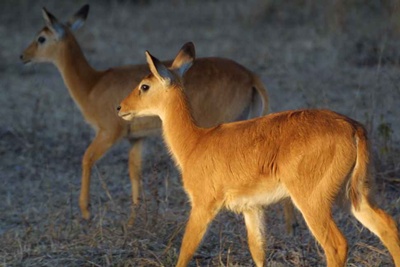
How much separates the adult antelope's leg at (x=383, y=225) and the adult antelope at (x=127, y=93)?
9.36 ft

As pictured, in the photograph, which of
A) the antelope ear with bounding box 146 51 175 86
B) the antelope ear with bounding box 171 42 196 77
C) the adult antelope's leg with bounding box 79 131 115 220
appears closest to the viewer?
the antelope ear with bounding box 146 51 175 86

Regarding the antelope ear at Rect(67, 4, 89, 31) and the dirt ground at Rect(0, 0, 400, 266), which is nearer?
the dirt ground at Rect(0, 0, 400, 266)

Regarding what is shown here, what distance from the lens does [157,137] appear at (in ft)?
36.0

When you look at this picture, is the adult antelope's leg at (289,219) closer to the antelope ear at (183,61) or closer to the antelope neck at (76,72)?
the antelope ear at (183,61)

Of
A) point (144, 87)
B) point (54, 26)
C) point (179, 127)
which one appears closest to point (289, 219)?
point (179, 127)

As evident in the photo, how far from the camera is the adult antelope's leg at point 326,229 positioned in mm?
6121

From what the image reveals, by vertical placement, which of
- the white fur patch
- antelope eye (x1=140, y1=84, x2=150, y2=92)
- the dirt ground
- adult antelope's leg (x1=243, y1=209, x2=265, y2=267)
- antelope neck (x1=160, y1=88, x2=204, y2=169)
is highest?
antelope eye (x1=140, y1=84, x2=150, y2=92)

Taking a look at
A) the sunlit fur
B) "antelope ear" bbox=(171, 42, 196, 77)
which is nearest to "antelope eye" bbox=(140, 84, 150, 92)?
"antelope ear" bbox=(171, 42, 196, 77)

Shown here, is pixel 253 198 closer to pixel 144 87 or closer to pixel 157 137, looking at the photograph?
pixel 144 87

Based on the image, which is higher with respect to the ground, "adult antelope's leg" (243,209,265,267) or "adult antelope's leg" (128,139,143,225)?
"adult antelope's leg" (243,209,265,267)

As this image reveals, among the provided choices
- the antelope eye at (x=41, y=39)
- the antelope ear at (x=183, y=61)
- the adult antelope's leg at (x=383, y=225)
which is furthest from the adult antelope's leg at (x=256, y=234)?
the antelope eye at (x=41, y=39)

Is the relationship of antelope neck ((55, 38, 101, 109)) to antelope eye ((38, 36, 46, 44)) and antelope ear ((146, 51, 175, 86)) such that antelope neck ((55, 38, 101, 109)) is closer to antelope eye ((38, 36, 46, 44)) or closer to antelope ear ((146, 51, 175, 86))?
antelope eye ((38, 36, 46, 44))

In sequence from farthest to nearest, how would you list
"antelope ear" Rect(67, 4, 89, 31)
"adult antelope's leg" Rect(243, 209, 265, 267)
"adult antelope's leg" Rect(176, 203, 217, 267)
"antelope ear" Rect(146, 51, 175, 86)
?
"antelope ear" Rect(67, 4, 89, 31), "antelope ear" Rect(146, 51, 175, 86), "adult antelope's leg" Rect(243, 209, 265, 267), "adult antelope's leg" Rect(176, 203, 217, 267)

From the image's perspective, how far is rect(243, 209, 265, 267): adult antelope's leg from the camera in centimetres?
676
